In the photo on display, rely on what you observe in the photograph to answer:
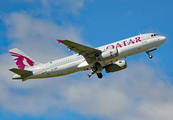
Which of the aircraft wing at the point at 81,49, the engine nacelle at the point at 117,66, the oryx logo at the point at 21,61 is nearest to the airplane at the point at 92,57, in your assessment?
the aircraft wing at the point at 81,49

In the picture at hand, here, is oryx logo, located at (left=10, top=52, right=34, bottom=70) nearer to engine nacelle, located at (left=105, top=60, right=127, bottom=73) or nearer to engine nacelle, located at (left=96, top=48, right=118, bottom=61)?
engine nacelle, located at (left=96, top=48, right=118, bottom=61)

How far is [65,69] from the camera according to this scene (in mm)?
50781

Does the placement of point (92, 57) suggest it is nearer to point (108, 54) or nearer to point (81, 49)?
point (81, 49)

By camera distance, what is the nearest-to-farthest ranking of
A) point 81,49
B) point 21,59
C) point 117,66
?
1. point 81,49
2. point 21,59
3. point 117,66

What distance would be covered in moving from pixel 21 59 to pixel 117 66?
19.9m

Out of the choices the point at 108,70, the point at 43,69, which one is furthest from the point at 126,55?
the point at 43,69

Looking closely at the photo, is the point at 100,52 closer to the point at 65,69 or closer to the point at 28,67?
the point at 65,69

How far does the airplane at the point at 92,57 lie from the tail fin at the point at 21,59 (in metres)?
1.03

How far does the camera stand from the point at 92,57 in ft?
164

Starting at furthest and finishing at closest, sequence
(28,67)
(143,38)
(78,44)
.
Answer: (28,67), (143,38), (78,44)

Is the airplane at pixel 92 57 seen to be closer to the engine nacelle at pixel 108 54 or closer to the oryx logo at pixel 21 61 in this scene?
the engine nacelle at pixel 108 54

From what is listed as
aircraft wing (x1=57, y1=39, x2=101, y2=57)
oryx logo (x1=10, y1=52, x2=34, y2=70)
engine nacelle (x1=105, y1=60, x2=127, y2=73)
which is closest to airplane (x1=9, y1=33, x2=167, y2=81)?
aircraft wing (x1=57, y1=39, x2=101, y2=57)

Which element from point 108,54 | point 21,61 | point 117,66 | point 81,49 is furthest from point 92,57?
point 21,61

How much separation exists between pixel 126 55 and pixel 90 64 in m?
6.89
